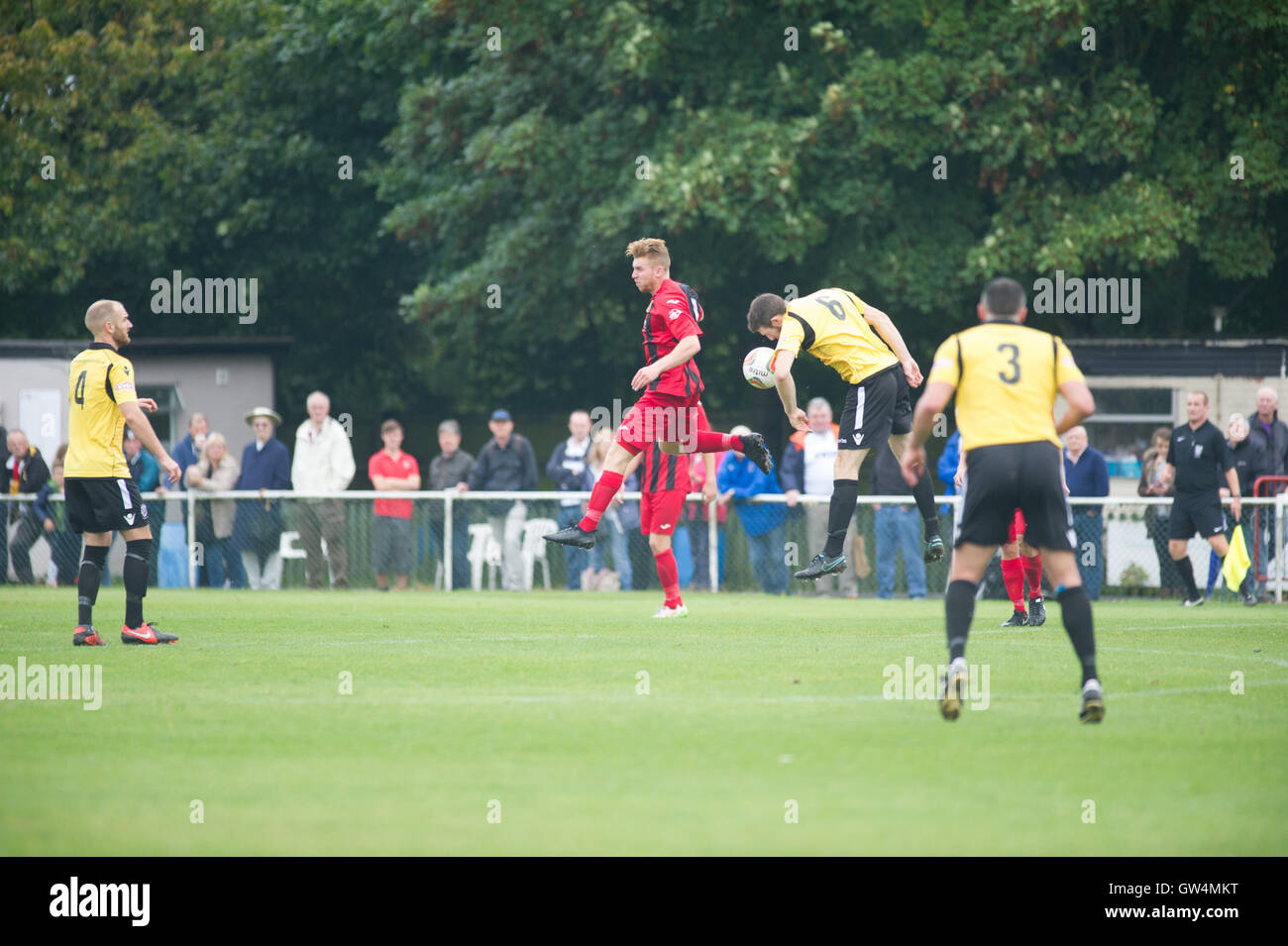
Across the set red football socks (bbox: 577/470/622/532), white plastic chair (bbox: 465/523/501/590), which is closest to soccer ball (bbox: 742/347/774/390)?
red football socks (bbox: 577/470/622/532)

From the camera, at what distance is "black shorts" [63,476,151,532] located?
11414mm

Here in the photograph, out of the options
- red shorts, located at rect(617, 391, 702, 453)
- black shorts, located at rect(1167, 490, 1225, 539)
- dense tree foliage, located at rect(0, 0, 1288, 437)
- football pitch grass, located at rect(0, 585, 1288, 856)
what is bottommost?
football pitch grass, located at rect(0, 585, 1288, 856)

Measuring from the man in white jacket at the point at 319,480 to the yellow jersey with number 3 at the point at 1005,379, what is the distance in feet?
44.4

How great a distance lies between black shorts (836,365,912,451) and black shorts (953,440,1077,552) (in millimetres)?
4755

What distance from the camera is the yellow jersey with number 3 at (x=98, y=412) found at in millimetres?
11375

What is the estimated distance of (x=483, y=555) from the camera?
67.1ft

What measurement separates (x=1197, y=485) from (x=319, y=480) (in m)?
10.7

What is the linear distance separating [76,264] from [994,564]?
20.9 metres

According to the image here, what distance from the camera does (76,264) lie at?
3238cm

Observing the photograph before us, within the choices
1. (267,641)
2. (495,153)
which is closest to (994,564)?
(267,641)

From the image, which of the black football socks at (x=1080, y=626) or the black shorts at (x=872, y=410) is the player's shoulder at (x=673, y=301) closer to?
the black shorts at (x=872, y=410)

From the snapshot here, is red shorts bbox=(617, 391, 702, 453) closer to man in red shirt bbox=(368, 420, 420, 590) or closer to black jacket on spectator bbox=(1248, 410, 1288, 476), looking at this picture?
man in red shirt bbox=(368, 420, 420, 590)

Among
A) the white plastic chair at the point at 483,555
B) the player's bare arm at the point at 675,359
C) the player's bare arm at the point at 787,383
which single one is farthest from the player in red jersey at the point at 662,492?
the white plastic chair at the point at 483,555

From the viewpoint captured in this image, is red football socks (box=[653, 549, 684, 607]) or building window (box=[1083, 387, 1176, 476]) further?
building window (box=[1083, 387, 1176, 476])
